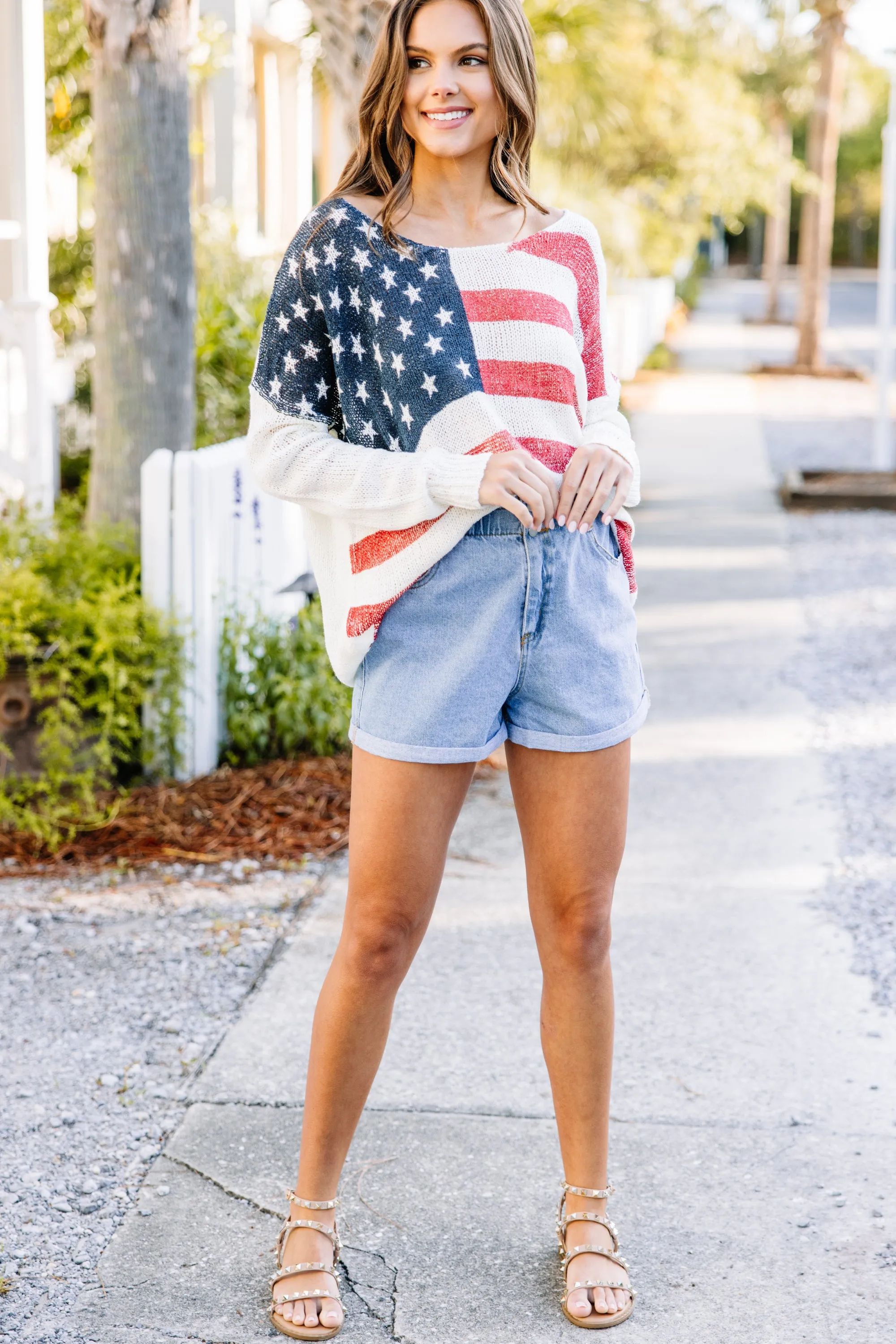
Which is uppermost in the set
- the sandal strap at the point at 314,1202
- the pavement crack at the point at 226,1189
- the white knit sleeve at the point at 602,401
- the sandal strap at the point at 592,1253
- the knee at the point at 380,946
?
the white knit sleeve at the point at 602,401

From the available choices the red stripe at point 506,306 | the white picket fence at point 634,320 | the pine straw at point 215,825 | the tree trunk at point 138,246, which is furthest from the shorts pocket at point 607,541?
the white picket fence at point 634,320

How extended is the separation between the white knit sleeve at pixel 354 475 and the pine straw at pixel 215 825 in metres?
2.15

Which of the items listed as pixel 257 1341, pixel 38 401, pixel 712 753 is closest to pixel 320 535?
Result: pixel 257 1341

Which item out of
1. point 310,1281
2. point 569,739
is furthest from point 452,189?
point 310,1281

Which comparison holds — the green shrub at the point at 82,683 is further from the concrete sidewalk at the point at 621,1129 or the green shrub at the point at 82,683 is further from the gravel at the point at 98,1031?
the concrete sidewalk at the point at 621,1129

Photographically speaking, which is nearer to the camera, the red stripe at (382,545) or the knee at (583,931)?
the red stripe at (382,545)

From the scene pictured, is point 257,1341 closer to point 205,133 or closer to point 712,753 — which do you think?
point 712,753

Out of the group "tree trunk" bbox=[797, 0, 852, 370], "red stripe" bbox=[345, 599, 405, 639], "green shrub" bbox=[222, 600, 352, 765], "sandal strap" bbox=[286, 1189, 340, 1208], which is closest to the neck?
"red stripe" bbox=[345, 599, 405, 639]

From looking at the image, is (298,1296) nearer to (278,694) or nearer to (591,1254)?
(591,1254)

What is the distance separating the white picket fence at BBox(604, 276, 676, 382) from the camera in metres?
16.8

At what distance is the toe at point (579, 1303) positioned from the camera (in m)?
2.27

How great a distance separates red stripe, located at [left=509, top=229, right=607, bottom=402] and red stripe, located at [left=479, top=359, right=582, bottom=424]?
0.40 ft

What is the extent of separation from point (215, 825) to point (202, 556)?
0.82 m

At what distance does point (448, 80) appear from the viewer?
2.10 metres
